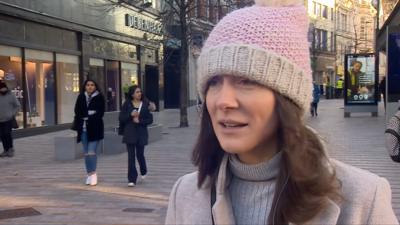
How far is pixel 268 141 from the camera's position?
1.56 m

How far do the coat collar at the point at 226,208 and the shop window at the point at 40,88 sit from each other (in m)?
17.6

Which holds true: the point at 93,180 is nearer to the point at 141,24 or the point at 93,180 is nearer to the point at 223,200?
the point at 223,200

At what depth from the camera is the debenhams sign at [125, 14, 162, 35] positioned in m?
27.6

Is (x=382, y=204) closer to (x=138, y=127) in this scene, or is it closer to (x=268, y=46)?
(x=268, y=46)

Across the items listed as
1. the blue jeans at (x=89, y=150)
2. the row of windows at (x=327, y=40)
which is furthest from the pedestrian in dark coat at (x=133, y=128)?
the row of windows at (x=327, y=40)

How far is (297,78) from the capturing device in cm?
156

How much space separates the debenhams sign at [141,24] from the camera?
90.4ft

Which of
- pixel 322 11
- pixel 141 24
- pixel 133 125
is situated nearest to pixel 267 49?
pixel 133 125

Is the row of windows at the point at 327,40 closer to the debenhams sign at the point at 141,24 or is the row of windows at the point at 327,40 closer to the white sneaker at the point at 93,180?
the debenhams sign at the point at 141,24

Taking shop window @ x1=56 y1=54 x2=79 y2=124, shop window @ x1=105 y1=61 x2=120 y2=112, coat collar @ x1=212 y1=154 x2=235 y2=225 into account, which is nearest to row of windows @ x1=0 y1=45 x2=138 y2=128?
shop window @ x1=56 y1=54 x2=79 y2=124

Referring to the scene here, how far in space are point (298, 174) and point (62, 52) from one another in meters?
20.0

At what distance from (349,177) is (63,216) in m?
6.11

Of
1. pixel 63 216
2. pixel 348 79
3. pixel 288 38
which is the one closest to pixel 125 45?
pixel 348 79

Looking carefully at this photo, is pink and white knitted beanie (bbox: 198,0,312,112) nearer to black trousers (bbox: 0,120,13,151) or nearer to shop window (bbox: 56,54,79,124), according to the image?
black trousers (bbox: 0,120,13,151)
